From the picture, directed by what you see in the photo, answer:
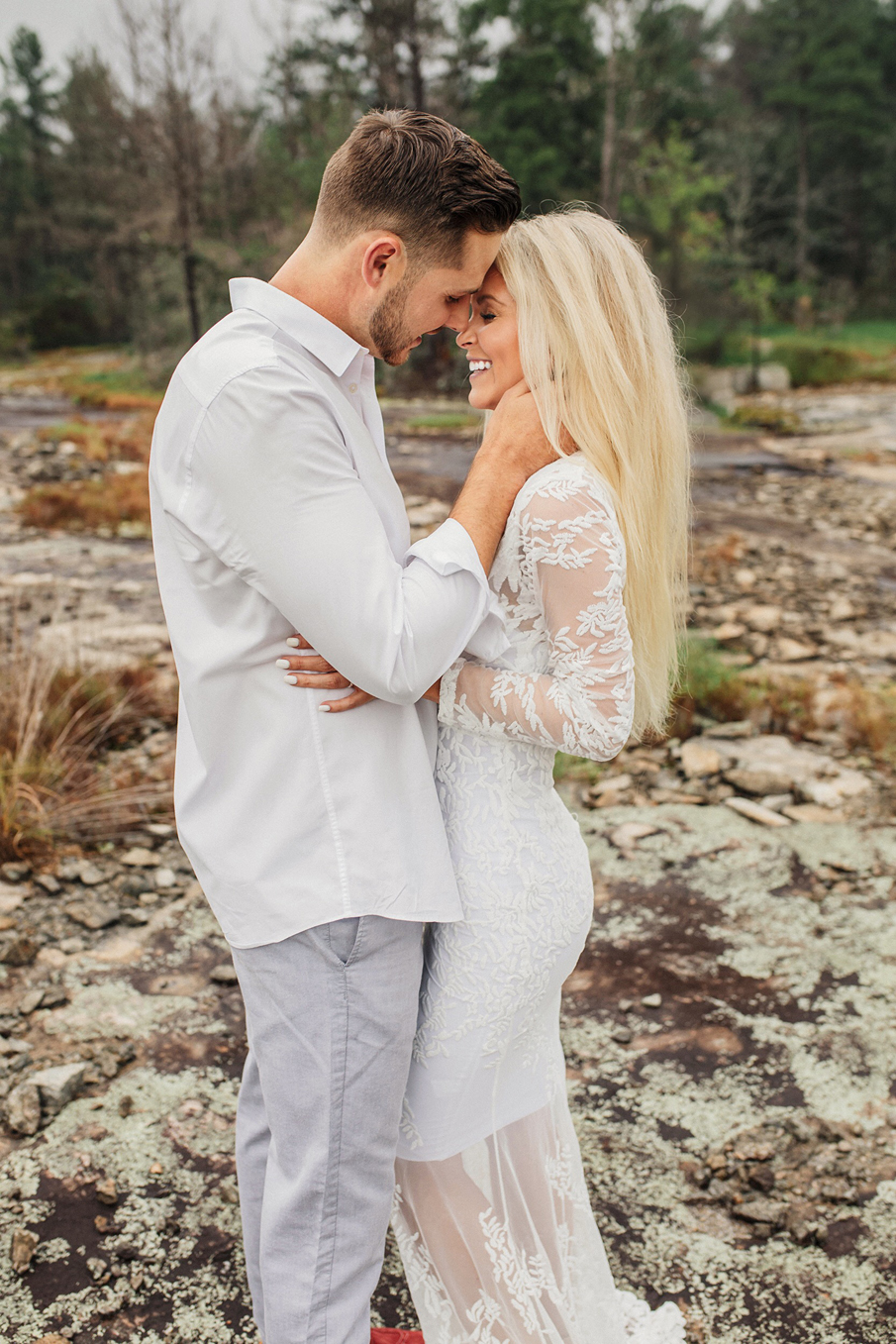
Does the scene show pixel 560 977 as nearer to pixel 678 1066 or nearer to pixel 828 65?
pixel 678 1066

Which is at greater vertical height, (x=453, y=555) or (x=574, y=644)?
(x=453, y=555)

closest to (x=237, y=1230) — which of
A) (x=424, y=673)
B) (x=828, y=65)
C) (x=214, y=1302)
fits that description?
(x=214, y=1302)

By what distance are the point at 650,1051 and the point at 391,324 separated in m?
2.62

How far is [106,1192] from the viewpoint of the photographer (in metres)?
2.75

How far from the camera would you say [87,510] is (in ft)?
32.6

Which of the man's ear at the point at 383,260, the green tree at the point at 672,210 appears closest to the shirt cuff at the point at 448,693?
the man's ear at the point at 383,260

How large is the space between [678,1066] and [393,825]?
2.14 meters

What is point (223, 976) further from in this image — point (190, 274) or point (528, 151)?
point (528, 151)

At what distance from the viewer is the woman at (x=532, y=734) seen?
1.87 m

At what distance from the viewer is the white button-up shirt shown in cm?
148

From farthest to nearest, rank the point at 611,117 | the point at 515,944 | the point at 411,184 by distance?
1. the point at 611,117
2. the point at 515,944
3. the point at 411,184

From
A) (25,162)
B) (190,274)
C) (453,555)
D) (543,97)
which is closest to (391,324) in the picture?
(453,555)

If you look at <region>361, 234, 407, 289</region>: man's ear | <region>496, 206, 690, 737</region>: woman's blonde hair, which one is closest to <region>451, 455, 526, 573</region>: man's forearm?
<region>496, 206, 690, 737</region>: woman's blonde hair

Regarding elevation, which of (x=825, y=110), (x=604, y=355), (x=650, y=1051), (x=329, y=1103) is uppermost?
(x=825, y=110)
